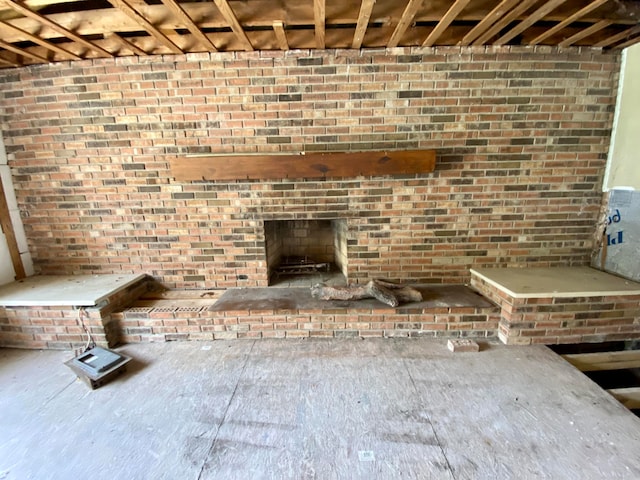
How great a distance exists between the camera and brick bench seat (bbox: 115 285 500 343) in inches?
101

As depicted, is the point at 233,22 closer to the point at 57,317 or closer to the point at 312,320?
the point at 312,320

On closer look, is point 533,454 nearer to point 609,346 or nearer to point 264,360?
point 264,360

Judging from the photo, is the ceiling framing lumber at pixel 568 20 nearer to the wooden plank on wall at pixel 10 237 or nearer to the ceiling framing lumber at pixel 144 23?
the ceiling framing lumber at pixel 144 23

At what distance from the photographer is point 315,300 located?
9.00 ft

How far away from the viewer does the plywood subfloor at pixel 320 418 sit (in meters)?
1.49

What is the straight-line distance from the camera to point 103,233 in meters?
3.03

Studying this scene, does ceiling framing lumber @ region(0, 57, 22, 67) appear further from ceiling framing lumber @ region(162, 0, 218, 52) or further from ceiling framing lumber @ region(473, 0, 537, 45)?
ceiling framing lumber @ region(473, 0, 537, 45)

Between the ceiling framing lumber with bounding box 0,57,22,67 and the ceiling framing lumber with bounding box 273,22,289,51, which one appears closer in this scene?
the ceiling framing lumber with bounding box 273,22,289,51

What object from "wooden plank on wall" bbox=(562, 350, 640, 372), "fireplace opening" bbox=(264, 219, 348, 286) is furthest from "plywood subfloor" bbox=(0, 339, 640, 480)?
"fireplace opening" bbox=(264, 219, 348, 286)

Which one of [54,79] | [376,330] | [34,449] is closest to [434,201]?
[376,330]

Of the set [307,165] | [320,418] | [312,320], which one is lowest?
[320,418]

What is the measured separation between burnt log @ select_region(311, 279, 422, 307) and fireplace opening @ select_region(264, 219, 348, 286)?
1.23 ft

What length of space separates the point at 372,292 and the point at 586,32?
2.89m

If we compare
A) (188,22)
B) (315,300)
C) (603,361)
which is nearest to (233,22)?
(188,22)
